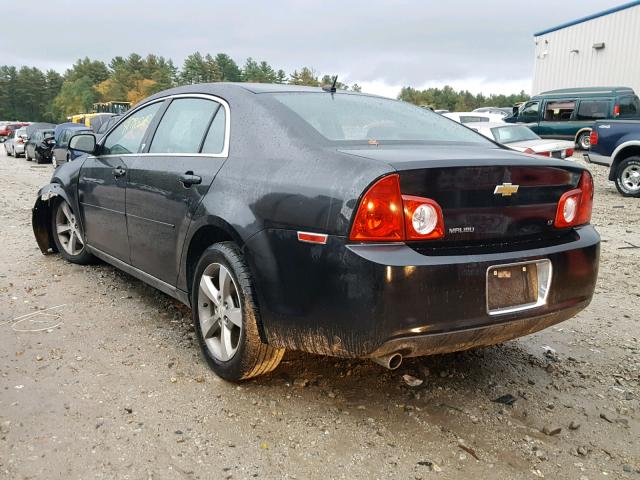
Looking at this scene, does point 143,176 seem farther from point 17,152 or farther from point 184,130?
point 17,152

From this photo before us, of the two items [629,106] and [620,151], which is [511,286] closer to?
[620,151]

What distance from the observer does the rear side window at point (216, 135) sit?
3.28 metres

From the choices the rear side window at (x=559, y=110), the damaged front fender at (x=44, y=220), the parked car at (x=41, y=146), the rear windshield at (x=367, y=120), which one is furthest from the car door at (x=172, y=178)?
the parked car at (x=41, y=146)

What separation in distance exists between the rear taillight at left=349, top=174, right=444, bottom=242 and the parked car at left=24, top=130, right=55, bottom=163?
72.1ft

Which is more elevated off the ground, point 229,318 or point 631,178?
point 229,318

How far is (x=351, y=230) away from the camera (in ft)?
7.82

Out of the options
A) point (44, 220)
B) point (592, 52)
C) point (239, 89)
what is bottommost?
point (44, 220)

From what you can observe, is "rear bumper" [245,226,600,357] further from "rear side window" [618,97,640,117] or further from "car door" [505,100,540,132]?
"car door" [505,100,540,132]

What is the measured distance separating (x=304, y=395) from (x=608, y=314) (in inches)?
106

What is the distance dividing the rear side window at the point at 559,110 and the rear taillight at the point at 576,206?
17314mm

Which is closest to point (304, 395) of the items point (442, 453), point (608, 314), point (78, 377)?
point (442, 453)

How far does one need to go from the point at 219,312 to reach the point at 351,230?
3.60 feet

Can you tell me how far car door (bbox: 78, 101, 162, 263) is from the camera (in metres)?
4.16

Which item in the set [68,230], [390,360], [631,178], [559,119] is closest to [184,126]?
[390,360]
